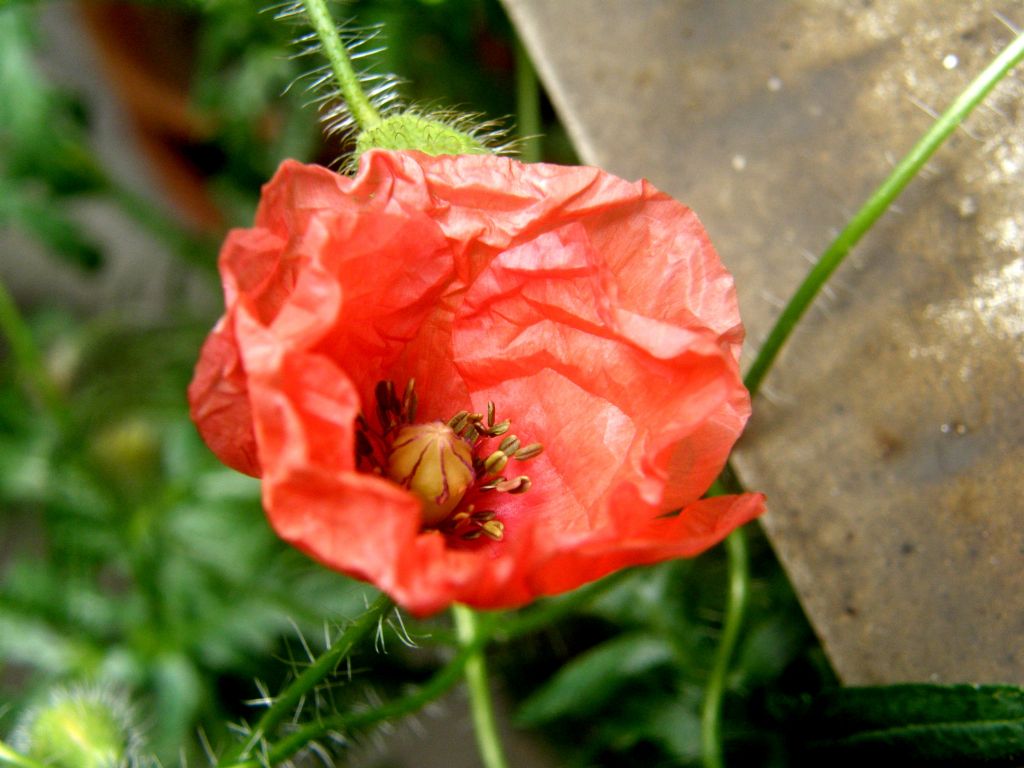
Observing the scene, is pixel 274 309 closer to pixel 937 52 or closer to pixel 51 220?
pixel 937 52

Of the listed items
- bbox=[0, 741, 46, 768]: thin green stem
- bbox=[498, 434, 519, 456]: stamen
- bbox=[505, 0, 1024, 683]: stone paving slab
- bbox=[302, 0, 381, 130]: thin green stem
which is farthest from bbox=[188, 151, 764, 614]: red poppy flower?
bbox=[0, 741, 46, 768]: thin green stem

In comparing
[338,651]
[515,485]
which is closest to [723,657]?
[515,485]

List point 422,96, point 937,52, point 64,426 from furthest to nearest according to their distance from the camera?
point 422,96, point 64,426, point 937,52

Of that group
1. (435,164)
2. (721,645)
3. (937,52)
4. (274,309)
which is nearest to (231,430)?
(274,309)

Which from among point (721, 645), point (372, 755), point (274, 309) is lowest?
point (372, 755)

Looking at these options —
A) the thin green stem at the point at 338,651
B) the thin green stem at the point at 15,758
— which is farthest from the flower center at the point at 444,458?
the thin green stem at the point at 15,758

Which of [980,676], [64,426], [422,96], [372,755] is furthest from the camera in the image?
[372,755]

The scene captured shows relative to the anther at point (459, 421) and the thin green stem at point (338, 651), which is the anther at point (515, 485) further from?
the thin green stem at point (338, 651)
